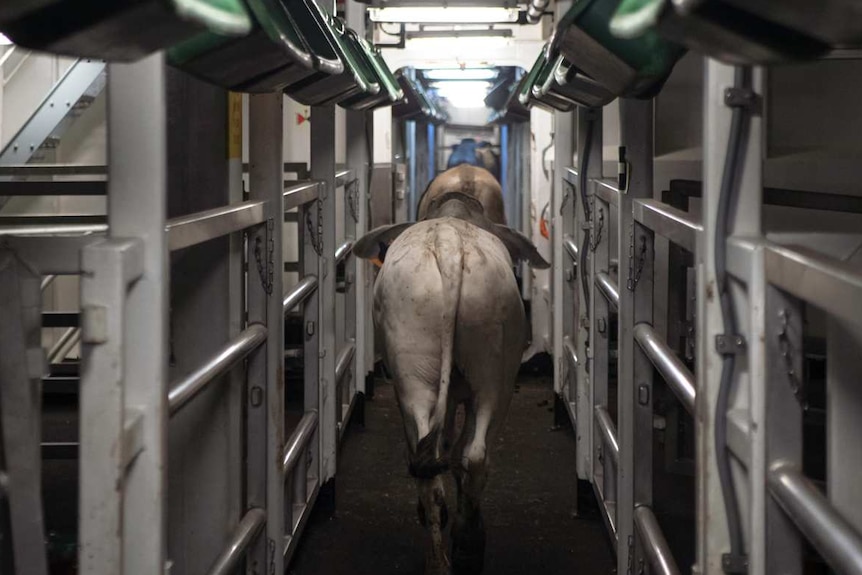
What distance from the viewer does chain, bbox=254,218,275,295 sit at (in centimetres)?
311

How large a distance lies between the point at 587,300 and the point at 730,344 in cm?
274

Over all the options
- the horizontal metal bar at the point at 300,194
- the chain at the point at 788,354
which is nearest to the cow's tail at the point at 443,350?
the horizontal metal bar at the point at 300,194

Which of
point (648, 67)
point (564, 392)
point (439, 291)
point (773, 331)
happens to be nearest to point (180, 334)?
point (439, 291)

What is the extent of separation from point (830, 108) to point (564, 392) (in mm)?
3483

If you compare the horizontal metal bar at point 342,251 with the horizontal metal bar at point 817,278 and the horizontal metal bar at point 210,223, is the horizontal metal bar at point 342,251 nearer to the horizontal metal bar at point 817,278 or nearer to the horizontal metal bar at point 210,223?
the horizontal metal bar at point 210,223

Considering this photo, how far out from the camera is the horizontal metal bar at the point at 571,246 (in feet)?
17.1

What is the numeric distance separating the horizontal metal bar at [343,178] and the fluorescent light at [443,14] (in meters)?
0.82

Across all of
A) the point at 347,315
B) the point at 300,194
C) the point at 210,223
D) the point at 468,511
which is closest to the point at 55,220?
the point at 300,194

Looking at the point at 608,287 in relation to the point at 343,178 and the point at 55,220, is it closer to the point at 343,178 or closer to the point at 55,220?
the point at 343,178

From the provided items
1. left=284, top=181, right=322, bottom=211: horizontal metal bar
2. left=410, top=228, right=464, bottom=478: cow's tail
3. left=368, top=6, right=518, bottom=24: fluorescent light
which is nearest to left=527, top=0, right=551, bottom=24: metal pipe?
left=368, top=6, right=518, bottom=24: fluorescent light

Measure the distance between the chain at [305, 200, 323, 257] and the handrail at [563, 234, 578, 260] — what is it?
134 centimetres

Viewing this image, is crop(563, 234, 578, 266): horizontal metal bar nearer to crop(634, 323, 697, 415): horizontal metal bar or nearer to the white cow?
the white cow

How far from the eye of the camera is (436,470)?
3.63m

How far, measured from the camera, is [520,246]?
4.67 meters
